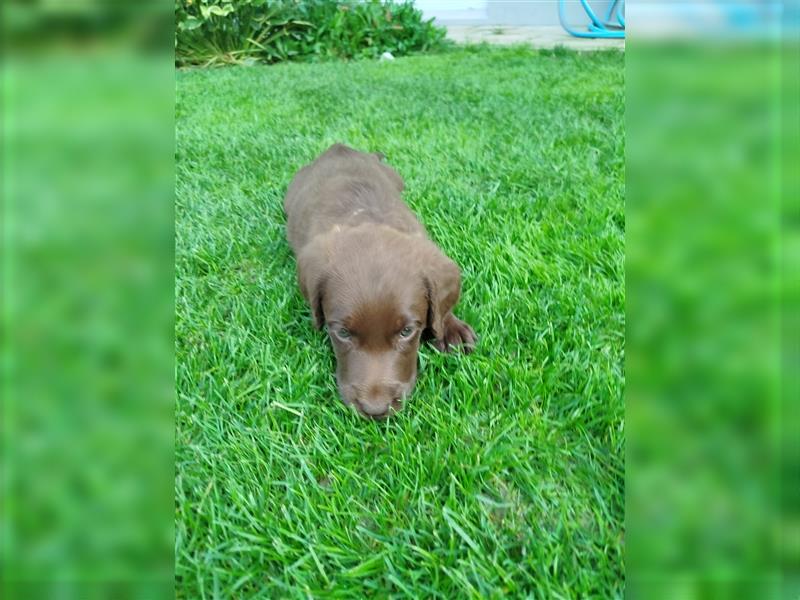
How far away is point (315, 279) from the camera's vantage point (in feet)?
8.27

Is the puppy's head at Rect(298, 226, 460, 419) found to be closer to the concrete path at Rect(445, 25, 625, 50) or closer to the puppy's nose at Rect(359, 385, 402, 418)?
the puppy's nose at Rect(359, 385, 402, 418)

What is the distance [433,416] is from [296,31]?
11269mm

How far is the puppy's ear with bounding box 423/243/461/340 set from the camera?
2.49m

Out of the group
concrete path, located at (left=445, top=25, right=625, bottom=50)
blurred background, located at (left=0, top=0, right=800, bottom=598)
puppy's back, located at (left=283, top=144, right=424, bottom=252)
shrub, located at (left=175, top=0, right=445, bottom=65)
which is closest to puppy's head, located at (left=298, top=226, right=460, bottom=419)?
puppy's back, located at (left=283, top=144, right=424, bottom=252)

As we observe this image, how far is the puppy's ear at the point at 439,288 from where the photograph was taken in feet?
8.17

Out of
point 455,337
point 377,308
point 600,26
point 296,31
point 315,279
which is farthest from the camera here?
point 600,26

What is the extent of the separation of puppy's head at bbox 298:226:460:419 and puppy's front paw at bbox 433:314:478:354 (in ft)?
0.28

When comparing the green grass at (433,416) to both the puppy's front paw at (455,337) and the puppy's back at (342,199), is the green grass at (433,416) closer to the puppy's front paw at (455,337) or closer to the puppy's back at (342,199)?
the puppy's front paw at (455,337)

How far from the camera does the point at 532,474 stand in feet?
6.19
